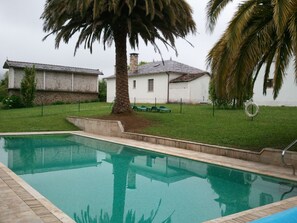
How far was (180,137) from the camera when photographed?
50.2 feet

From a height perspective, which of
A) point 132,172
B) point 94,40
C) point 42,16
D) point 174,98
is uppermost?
point 42,16

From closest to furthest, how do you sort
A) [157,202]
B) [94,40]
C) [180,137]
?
[157,202], [180,137], [94,40]

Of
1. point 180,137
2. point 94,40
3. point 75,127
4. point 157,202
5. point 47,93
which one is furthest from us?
point 47,93

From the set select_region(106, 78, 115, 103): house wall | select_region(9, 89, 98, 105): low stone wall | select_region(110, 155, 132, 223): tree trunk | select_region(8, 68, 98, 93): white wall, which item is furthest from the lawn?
select_region(106, 78, 115, 103): house wall

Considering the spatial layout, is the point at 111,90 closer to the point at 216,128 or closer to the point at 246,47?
the point at 216,128

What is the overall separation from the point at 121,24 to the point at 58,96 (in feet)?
79.7

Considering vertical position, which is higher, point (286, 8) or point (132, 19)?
point (132, 19)

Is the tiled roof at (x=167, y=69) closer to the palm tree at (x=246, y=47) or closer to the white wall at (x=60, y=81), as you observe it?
the white wall at (x=60, y=81)

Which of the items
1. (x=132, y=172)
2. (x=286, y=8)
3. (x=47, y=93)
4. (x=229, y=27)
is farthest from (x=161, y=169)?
(x=47, y=93)

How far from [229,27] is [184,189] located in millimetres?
4486

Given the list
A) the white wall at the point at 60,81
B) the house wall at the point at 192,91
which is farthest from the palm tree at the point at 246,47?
the white wall at the point at 60,81

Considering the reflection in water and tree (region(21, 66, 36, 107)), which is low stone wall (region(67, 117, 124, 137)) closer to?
the reflection in water

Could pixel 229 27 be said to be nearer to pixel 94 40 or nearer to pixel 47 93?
pixel 94 40

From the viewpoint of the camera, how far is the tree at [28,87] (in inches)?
1390
